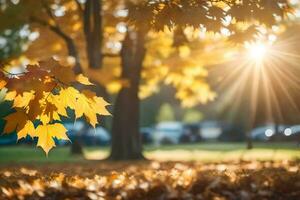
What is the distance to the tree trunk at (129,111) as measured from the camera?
21844 millimetres

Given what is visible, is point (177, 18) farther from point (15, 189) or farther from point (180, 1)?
point (15, 189)

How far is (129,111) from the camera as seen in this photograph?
2245cm

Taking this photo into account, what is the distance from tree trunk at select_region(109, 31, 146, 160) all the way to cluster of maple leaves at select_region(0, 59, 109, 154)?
52.2 feet

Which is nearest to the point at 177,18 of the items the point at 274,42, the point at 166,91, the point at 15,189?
the point at 15,189

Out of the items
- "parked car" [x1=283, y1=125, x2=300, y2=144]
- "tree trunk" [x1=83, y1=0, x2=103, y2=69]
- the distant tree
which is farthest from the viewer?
the distant tree

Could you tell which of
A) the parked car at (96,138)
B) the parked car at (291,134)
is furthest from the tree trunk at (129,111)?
the parked car at (96,138)

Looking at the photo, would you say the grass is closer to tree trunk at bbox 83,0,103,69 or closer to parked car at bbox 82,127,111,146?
tree trunk at bbox 83,0,103,69

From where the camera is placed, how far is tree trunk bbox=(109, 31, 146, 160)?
2184 cm

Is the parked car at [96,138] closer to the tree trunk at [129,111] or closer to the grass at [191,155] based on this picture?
the grass at [191,155]

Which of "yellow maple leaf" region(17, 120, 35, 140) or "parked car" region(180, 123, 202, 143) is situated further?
"parked car" region(180, 123, 202, 143)

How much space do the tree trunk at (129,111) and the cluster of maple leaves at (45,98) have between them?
626 inches

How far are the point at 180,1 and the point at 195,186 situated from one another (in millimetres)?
3003

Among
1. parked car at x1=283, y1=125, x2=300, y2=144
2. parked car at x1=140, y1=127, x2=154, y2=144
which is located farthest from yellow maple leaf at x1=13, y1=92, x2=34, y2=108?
parked car at x1=140, y1=127, x2=154, y2=144

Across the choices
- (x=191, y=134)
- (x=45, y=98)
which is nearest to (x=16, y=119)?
(x=45, y=98)
